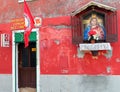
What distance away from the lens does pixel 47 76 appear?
12.8 m

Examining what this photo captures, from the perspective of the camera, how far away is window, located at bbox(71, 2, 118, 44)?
440 inches

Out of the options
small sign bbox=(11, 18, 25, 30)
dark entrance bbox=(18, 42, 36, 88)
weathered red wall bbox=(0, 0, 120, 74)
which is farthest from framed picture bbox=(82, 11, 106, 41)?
small sign bbox=(11, 18, 25, 30)

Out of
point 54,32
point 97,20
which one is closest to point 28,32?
point 54,32

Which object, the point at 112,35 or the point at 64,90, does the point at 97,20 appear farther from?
the point at 64,90

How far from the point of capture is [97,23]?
11406 millimetres

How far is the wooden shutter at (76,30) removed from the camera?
11.8m

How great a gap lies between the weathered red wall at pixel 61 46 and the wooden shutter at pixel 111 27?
21cm

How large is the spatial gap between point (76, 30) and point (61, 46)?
95 cm

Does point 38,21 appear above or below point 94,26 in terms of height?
above

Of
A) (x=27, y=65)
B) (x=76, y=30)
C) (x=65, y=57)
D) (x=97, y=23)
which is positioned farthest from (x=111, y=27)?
(x=27, y=65)

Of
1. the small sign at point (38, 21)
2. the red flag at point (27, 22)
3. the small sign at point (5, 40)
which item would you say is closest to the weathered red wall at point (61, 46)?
the small sign at point (38, 21)

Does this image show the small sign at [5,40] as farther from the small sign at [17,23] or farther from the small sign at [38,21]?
the small sign at [38,21]

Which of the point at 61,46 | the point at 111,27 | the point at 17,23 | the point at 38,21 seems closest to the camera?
the point at 111,27

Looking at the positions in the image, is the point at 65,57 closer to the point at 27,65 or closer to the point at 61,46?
the point at 61,46
